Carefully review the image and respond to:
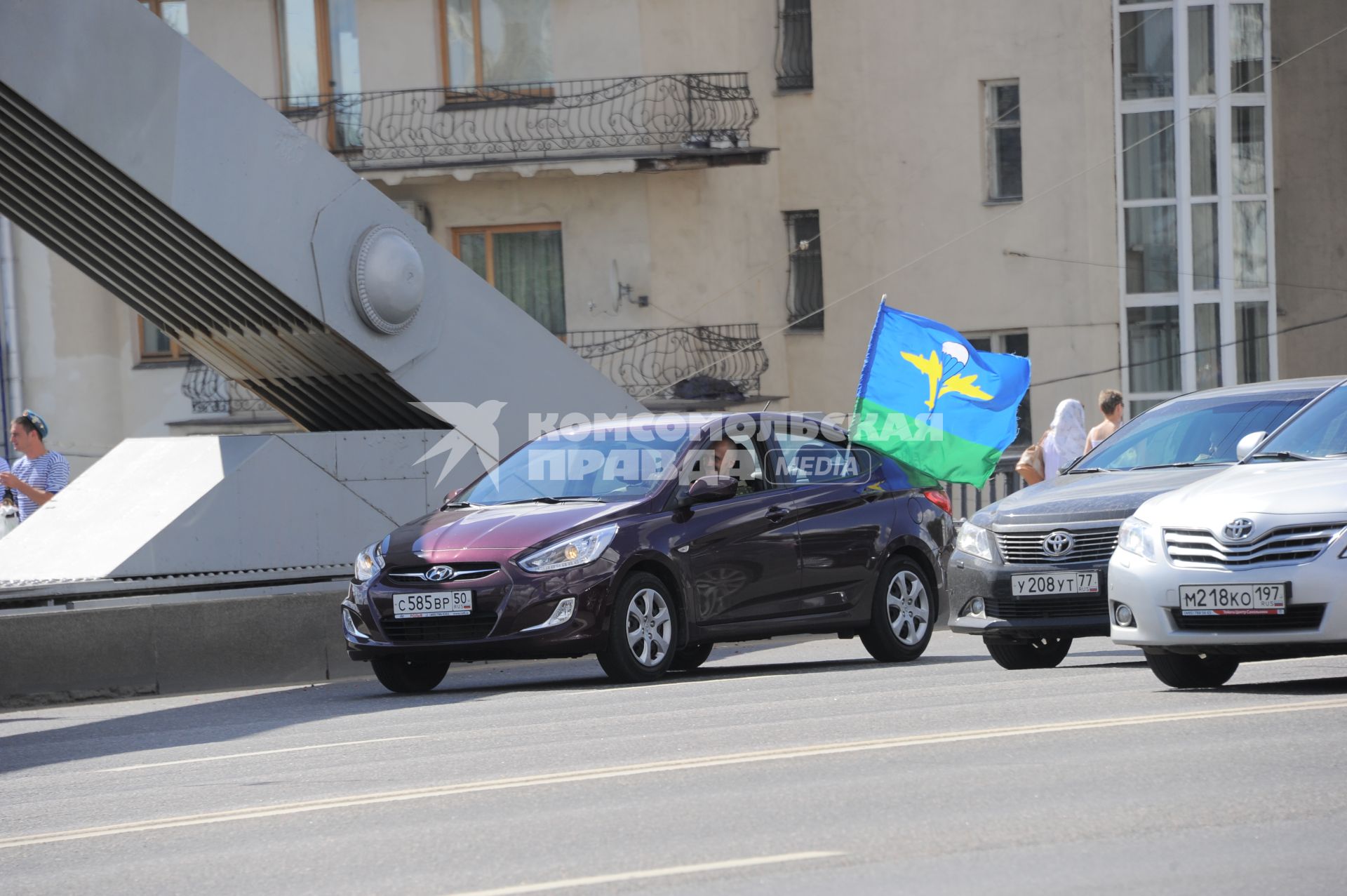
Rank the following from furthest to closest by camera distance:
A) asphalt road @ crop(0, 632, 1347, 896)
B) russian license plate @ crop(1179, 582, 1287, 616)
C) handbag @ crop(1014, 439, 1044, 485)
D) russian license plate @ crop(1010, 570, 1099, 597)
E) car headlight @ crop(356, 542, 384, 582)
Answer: handbag @ crop(1014, 439, 1044, 485)
car headlight @ crop(356, 542, 384, 582)
russian license plate @ crop(1010, 570, 1099, 597)
russian license plate @ crop(1179, 582, 1287, 616)
asphalt road @ crop(0, 632, 1347, 896)

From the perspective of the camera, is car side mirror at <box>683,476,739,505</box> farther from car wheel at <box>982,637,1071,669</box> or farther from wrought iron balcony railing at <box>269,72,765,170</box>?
wrought iron balcony railing at <box>269,72,765,170</box>

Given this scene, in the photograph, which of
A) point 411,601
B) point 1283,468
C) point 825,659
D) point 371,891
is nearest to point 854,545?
point 825,659

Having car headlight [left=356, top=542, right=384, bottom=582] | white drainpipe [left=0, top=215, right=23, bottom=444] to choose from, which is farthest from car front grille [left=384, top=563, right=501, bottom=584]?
white drainpipe [left=0, top=215, right=23, bottom=444]

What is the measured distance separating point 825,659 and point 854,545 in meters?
1.40

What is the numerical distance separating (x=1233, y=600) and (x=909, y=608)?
469cm

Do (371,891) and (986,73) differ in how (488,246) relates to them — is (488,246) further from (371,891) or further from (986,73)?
(371,891)

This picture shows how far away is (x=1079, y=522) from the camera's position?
11.3 meters

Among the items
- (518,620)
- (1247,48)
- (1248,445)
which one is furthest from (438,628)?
(1247,48)

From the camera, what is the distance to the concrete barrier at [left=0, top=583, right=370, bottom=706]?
13727mm

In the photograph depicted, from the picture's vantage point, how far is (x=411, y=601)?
480 inches

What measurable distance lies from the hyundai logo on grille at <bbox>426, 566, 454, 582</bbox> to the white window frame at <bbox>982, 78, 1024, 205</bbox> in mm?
17607

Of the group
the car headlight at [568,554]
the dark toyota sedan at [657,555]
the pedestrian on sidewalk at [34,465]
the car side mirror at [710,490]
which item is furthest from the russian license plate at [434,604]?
the pedestrian on sidewalk at [34,465]

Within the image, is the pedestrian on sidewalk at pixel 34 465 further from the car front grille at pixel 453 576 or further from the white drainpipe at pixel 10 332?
the white drainpipe at pixel 10 332

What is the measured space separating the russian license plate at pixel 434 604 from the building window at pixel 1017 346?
17.2 meters
